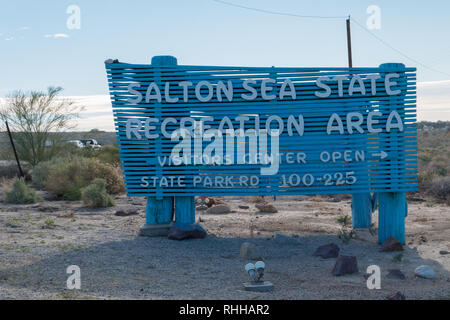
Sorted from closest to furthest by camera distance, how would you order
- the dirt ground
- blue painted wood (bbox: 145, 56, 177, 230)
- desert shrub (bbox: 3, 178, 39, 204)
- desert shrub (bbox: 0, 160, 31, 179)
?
the dirt ground
blue painted wood (bbox: 145, 56, 177, 230)
desert shrub (bbox: 3, 178, 39, 204)
desert shrub (bbox: 0, 160, 31, 179)

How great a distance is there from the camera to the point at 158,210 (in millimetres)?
11117

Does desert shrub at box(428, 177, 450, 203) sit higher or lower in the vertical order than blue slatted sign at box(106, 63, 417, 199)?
lower

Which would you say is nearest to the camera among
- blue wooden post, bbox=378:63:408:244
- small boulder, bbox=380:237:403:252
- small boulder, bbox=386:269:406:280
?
small boulder, bbox=386:269:406:280

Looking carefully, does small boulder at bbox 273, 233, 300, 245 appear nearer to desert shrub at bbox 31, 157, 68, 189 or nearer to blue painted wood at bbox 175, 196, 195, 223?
blue painted wood at bbox 175, 196, 195, 223

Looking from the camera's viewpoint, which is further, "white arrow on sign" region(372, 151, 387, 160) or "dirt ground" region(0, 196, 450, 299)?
"white arrow on sign" region(372, 151, 387, 160)

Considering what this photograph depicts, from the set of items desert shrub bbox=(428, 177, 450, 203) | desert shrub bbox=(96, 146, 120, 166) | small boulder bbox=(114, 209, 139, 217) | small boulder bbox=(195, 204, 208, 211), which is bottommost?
small boulder bbox=(195, 204, 208, 211)

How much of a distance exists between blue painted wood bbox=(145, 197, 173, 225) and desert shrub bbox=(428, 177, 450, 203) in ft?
32.9

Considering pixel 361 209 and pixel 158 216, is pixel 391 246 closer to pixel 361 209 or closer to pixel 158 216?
pixel 361 209

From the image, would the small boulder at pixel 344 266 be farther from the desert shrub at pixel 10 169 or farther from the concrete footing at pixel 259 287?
the desert shrub at pixel 10 169

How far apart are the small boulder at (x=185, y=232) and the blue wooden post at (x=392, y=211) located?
139 inches

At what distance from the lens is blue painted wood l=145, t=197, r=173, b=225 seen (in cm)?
1109

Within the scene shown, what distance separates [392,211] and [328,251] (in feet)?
6.04

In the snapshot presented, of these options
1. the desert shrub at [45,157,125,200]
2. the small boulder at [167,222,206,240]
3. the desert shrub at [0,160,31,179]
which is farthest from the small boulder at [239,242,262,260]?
the desert shrub at [0,160,31,179]
